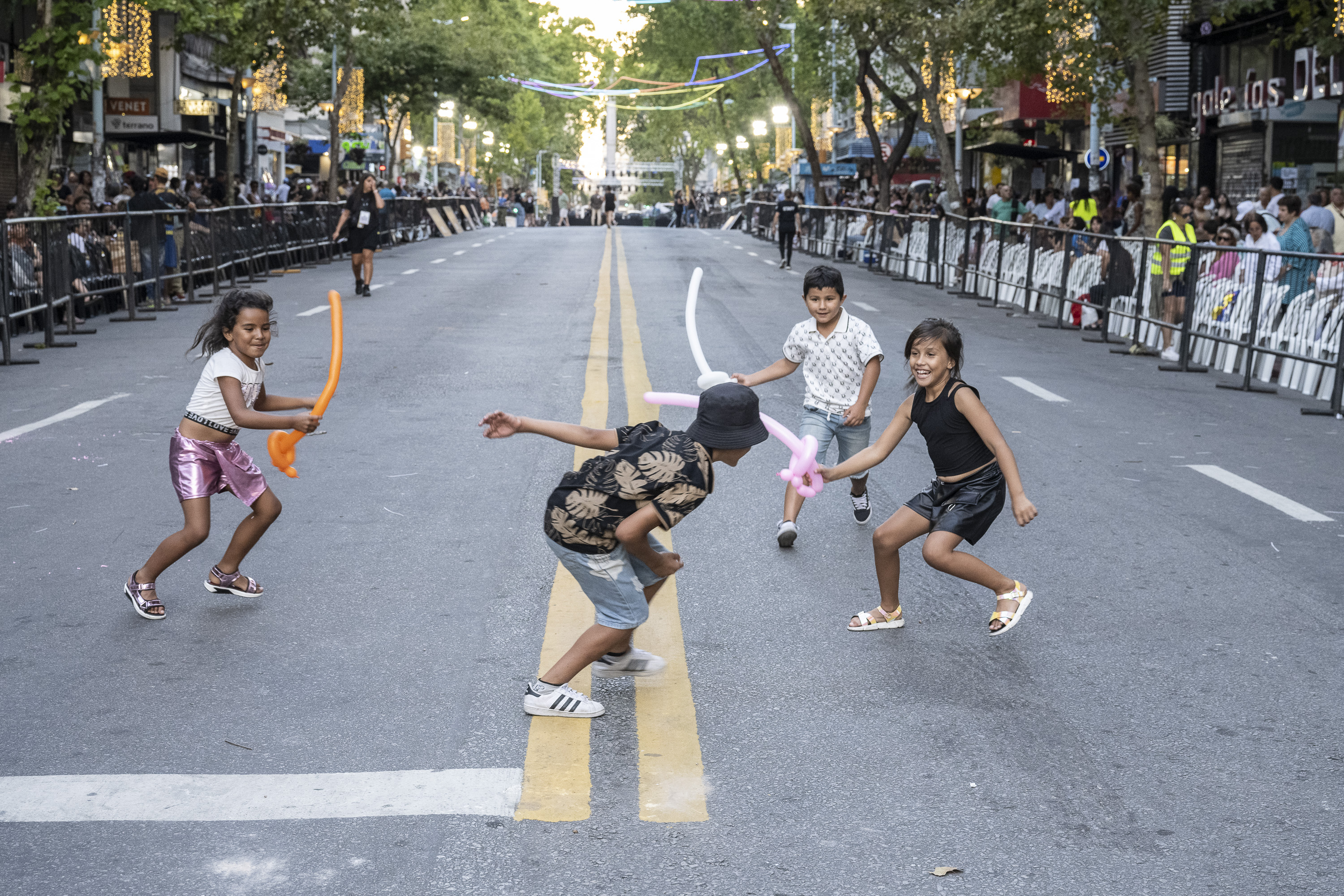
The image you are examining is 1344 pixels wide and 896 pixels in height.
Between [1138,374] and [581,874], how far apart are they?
1165cm

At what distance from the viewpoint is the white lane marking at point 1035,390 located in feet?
39.4

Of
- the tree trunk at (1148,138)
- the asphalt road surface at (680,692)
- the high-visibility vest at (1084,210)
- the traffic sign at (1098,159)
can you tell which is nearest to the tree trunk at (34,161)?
the asphalt road surface at (680,692)

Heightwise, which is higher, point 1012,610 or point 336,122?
point 336,122

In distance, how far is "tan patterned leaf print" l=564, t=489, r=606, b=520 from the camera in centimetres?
434

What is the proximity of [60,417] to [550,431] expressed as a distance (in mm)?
7076

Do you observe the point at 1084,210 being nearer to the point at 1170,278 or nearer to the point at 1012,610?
the point at 1170,278

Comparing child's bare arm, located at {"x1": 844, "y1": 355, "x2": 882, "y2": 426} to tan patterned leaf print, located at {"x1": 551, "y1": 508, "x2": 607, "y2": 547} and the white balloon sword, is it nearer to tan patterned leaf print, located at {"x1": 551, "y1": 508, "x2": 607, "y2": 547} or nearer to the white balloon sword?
the white balloon sword

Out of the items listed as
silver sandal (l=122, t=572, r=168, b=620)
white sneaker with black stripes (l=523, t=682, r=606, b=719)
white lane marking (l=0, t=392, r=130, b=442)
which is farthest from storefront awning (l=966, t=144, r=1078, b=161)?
white sneaker with black stripes (l=523, t=682, r=606, b=719)

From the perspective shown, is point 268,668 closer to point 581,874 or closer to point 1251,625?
point 581,874

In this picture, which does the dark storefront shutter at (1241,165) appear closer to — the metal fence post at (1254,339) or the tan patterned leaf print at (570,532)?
the metal fence post at (1254,339)

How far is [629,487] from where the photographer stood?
4289 millimetres

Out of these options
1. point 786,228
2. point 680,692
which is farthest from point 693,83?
point 680,692

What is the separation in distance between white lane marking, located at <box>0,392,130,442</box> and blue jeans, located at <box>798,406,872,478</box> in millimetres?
5224

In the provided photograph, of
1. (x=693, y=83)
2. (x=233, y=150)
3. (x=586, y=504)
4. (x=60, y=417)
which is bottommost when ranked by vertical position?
(x=60, y=417)
